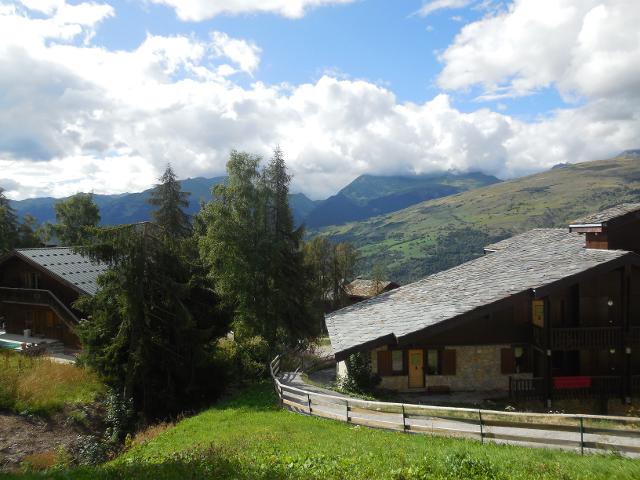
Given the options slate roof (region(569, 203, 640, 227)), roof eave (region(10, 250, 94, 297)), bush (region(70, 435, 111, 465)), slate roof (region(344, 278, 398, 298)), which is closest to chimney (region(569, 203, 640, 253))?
slate roof (region(569, 203, 640, 227))

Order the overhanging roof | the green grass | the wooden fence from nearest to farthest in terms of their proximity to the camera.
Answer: the wooden fence < the green grass < the overhanging roof

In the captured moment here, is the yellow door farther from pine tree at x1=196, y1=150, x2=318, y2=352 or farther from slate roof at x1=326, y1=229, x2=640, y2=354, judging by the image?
pine tree at x1=196, y1=150, x2=318, y2=352

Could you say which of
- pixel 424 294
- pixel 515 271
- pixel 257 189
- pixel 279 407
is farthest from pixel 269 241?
pixel 515 271

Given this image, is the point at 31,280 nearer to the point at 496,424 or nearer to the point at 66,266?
the point at 66,266

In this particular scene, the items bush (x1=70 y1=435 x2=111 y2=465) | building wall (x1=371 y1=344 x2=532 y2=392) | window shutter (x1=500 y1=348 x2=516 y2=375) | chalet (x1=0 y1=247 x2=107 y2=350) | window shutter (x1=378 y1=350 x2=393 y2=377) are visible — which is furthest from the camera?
chalet (x1=0 y1=247 x2=107 y2=350)

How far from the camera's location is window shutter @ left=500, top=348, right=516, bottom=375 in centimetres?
2548

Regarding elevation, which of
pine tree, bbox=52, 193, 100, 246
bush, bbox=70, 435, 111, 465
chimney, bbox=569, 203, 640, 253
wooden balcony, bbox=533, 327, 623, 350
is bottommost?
bush, bbox=70, 435, 111, 465

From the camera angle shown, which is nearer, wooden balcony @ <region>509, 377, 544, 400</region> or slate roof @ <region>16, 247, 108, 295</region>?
wooden balcony @ <region>509, 377, 544, 400</region>

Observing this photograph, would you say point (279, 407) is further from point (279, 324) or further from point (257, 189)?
point (257, 189)

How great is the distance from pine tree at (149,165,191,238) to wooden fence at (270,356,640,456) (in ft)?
130

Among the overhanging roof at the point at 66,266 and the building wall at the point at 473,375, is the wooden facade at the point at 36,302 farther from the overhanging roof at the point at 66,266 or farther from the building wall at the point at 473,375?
the building wall at the point at 473,375

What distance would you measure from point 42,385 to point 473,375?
75.4 feet

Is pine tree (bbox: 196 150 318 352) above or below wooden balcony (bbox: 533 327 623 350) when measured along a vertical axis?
above

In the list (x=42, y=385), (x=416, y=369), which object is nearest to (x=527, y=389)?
(x=416, y=369)
